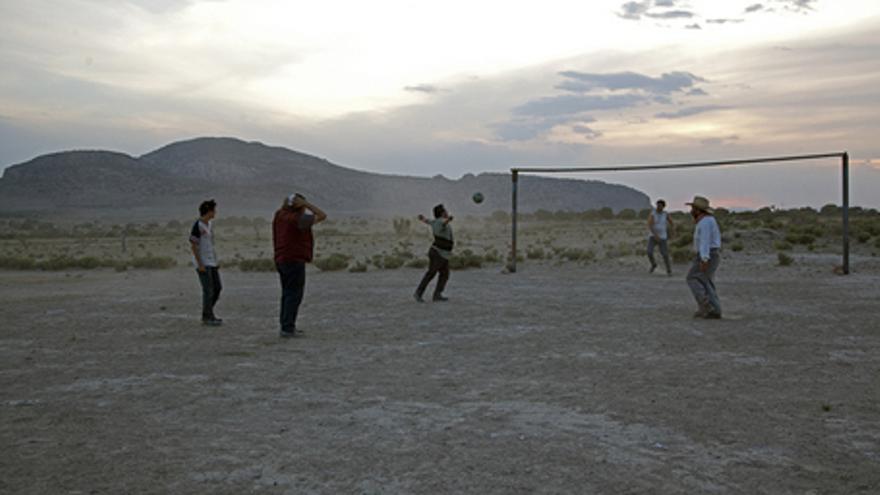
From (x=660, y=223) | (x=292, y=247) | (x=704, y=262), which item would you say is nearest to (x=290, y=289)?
(x=292, y=247)

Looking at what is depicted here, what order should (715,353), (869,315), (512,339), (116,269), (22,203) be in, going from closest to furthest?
1. (715,353)
2. (512,339)
3. (869,315)
4. (116,269)
5. (22,203)

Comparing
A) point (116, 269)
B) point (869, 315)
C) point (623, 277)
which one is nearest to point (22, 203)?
point (116, 269)

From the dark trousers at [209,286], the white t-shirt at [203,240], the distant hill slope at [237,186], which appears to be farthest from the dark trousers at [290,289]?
the distant hill slope at [237,186]

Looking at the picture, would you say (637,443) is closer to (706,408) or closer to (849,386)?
(706,408)

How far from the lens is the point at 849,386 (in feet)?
25.0

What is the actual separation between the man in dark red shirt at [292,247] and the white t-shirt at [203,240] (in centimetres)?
140

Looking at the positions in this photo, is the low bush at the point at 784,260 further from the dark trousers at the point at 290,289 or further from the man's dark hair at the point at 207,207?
the man's dark hair at the point at 207,207

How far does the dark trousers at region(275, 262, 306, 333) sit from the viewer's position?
10766mm

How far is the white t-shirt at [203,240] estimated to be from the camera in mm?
11625

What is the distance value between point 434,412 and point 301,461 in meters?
1.61

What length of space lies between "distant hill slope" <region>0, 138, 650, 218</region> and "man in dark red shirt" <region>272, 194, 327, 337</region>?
100129mm

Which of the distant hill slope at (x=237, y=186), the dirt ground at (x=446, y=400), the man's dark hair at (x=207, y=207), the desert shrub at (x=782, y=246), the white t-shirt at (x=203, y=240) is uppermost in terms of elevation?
the distant hill slope at (x=237, y=186)

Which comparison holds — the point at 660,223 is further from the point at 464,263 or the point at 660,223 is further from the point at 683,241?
the point at 683,241

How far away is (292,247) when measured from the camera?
10719 mm
